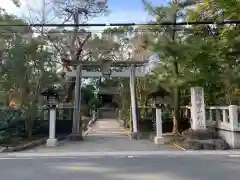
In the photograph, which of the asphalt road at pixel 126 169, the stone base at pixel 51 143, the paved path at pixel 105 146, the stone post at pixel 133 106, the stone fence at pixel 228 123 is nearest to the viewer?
the asphalt road at pixel 126 169

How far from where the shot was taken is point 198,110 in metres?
16.0

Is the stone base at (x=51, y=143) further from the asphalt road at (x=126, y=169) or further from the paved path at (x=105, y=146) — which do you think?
the asphalt road at (x=126, y=169)

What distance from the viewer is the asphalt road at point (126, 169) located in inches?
297

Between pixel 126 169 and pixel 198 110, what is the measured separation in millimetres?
8380

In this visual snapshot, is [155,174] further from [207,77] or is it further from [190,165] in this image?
[207,77]

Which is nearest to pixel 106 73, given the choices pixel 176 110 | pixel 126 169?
pixel 176 110

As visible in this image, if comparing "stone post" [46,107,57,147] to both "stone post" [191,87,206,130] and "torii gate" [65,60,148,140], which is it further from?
"stone post" [191,87,206,130]

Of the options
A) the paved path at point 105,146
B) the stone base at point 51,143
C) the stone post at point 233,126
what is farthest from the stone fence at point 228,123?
the stone base at point 51,143

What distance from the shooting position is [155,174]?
25.8 ft

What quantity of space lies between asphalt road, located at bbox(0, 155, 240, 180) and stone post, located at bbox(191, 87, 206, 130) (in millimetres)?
4938

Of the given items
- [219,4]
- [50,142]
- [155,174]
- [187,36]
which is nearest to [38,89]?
[50,142]

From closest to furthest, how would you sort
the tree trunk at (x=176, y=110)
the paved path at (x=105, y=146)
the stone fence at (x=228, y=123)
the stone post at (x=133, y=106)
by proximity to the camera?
1. the paved path at (x=105, y=146)
2. the stone fence at (x=228, y=123)
3. the stone post at (x=133, y=106)
4. the tree trunk at (x=176, y=110)

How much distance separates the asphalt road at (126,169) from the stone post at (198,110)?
4938 millimetres

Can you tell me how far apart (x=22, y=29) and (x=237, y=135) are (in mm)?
13813
